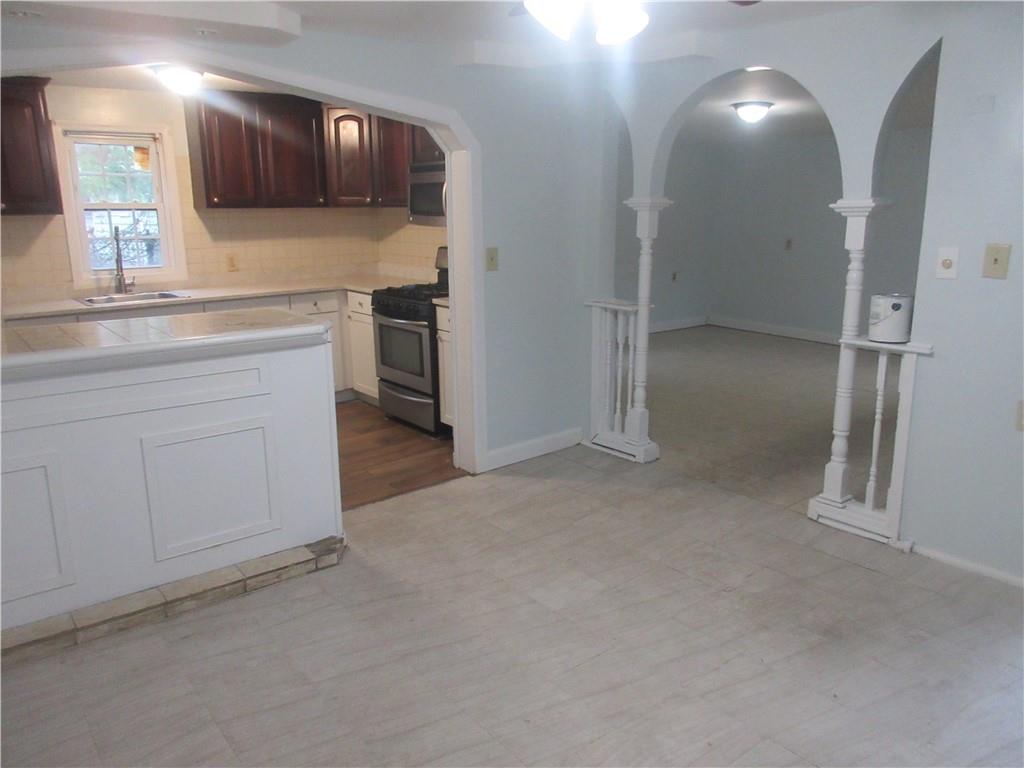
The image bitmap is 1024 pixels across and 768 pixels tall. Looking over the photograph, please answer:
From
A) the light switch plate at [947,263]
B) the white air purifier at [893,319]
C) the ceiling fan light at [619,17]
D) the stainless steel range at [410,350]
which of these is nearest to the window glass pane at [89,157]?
the stainless steel range at [410,350]

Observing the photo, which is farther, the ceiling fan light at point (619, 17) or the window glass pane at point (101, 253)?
the window glass pane at point (101, 253)

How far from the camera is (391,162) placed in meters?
5.18

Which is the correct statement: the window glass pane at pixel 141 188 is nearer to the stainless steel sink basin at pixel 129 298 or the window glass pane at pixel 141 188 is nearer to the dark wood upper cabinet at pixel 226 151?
the dark wood upper cabinet at pixel 226 151

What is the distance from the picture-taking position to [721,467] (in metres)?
4.21

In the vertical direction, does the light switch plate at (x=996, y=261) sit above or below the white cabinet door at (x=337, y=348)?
above

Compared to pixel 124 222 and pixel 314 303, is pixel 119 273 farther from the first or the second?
pixel 314 303

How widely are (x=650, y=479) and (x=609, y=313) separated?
3.35 feet

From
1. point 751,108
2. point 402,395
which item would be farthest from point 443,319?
point 751,108

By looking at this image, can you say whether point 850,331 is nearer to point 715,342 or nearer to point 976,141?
point 976,141

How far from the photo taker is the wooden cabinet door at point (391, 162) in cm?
509

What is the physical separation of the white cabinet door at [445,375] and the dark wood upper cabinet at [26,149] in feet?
8.06

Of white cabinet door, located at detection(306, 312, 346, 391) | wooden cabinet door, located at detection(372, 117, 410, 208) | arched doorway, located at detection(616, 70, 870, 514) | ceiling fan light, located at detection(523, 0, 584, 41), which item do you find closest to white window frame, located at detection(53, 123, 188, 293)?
white cabinet door, located at detection(306, 312, 346, 391)

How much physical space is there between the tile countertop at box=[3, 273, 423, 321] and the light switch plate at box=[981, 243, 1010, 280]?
141 inches

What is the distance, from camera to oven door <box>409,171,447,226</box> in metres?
4.71
